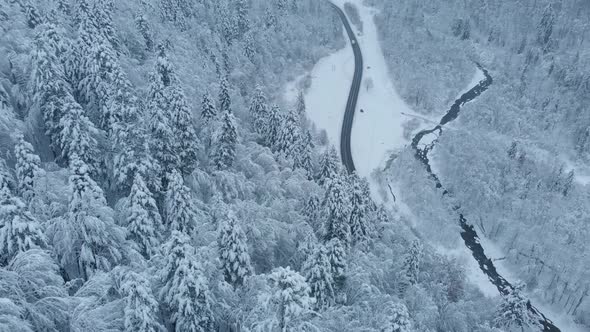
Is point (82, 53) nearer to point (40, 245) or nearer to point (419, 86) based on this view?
point (40, 245)

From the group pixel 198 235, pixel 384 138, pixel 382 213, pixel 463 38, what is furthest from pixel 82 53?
pixel 463 38

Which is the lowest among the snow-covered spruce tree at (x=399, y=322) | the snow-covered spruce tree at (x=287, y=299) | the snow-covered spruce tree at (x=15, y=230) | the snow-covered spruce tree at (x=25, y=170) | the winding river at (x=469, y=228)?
the winding river at (x=469, y=228)

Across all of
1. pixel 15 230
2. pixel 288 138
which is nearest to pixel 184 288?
pixel 15 230

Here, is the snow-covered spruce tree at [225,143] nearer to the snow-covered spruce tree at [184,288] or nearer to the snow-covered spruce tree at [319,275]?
the snow-covered spruce tree at [319,275]

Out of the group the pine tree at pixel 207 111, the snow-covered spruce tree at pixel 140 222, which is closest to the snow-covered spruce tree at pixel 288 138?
the pine tree at pixel 207 111

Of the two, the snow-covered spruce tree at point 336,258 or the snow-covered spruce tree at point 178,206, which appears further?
the snow-covered spruce tree at point 336,258

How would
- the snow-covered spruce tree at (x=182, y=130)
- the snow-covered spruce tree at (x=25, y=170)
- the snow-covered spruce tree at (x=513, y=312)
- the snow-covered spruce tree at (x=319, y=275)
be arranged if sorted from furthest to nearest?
1. the snow-covered spruce tree at (x=513, y=312)
2. the snow-covered spruce tree at (x=182, y=130)
3. the snow-covered spruce tree at (x=319, y=275)
4. the snow-covered spruce tree at (x=25, y=170)
